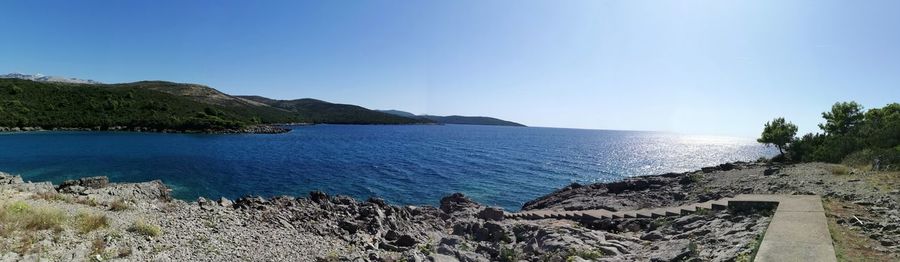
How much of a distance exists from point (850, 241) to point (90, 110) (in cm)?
15417

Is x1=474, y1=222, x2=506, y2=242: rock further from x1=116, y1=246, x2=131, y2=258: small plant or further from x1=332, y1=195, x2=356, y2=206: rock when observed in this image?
x1=332, y1=195, x2=356, y2=206: rock

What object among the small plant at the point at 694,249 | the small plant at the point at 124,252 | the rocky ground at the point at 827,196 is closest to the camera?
the rocky ground at the point at 827,196

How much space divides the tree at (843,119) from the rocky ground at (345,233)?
1532 inches

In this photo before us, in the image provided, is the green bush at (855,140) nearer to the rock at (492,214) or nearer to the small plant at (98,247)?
the rock at (492,214)

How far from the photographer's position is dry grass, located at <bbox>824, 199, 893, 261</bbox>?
7715mm

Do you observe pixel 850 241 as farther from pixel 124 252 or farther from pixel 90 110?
pixel 90 110

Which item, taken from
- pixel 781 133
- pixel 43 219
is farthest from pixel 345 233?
pixel 781 133

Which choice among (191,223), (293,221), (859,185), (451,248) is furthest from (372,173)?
(859,185)

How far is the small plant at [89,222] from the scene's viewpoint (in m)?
12.2

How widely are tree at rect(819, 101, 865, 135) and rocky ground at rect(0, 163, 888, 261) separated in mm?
38903

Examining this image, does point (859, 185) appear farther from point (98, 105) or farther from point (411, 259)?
point (98, 105)

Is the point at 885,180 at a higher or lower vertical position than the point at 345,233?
higher

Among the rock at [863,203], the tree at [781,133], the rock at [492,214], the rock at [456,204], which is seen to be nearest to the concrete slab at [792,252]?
the rock at [863,203]

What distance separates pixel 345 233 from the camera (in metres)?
16.6
